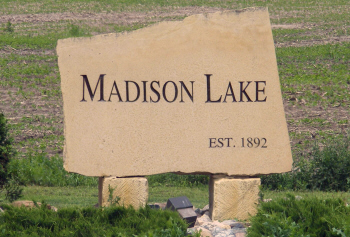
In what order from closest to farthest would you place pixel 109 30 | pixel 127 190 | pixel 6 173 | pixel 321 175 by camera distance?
pixel 127 190 < pixel 6 173 < pixel 321 175 < pixel 109 30

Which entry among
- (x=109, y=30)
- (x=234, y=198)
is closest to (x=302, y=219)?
(x=234, y=198)

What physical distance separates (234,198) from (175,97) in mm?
1461

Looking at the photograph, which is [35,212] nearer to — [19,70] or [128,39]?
[128,39]

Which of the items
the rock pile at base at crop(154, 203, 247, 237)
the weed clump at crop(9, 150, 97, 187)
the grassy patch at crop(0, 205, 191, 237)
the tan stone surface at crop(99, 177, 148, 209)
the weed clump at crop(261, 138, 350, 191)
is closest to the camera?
the grassy patch at crop(0, 205, 191, 237)

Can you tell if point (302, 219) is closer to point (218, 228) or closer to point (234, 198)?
point (218, 228)

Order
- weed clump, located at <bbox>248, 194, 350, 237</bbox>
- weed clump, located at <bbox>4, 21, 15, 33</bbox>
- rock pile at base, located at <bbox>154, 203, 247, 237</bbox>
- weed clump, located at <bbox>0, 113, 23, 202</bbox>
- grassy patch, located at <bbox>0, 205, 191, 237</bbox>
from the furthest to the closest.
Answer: weed clump, located at <bbox>4, 21, 15, 33</bbox> → weed clump, located at <bbox>0, 113, 23, 202</bbox> → rock pile at base, located at <bbox>154, 203, 247, 237</bbox> → grassy patch, located at <bbox>0, 205, 191, 237</bbox> → weed clump, located at <bbox>248, 194, 350, 237</bbox>

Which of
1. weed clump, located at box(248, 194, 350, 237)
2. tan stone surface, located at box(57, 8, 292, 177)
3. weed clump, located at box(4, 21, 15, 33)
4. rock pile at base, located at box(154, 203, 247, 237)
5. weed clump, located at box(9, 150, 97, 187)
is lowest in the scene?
rock pile at base, located at box(154, 203, 247, 237)

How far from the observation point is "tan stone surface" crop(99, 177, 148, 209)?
289 inches

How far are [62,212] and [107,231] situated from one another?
69cm

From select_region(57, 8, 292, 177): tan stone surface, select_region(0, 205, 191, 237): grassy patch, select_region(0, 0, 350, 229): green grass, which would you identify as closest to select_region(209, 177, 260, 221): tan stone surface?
select_region(57, 8, 292, 177): tan stone surface

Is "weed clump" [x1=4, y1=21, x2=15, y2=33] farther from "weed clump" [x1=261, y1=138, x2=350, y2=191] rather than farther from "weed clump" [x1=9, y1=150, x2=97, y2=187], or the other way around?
"weed clump" [x1=261, y1=138, x2=350, y2=191]

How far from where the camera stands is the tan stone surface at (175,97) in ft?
24.1

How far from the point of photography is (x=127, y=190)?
7.34m

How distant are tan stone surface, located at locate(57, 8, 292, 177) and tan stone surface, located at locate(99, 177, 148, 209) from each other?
0.10 metres
